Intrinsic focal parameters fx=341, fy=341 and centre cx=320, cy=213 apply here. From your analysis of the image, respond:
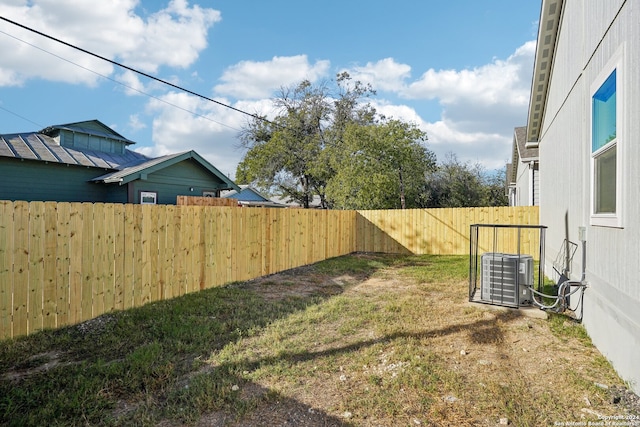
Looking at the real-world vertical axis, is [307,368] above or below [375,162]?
below

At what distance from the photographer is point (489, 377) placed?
2.79 metres

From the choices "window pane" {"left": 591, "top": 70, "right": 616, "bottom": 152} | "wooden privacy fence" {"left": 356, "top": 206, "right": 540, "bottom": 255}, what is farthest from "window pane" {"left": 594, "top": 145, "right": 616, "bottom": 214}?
"wooden privacy fence" {"left": 356, "top": 206, "right": 540, "bottom": 255}

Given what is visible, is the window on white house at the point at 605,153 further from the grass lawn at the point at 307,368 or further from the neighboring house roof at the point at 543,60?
the neighboring house roof at the point at 543,60

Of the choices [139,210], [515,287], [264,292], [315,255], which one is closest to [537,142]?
[515,287]

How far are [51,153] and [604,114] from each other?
13045mm

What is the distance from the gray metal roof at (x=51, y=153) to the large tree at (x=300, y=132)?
35.6 feet

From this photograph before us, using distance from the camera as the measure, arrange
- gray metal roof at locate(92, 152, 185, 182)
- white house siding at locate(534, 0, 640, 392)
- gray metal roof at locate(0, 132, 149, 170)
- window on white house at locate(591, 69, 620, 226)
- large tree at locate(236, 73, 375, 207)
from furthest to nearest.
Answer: large tree at locate(236, 73, 375, 207)
gray metal roof at locate(92, 152, 185, 182)
gray metal roof at locate(0, 132, 149, 170)
window on white house at locate(591, 69, 620, 226)
white house siding at locate(534, 0, 640, 392)

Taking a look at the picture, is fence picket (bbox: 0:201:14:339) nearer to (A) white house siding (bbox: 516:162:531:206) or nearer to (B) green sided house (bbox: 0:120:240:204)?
(B) green sided house (bbox: 0:120:240:204)

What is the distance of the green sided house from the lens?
9.67 metres

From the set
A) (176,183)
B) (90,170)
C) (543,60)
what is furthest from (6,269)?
(176,183)

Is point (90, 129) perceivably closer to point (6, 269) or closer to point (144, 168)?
point (144, 168)

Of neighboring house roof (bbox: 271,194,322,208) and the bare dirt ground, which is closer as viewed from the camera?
the bare dirt ground

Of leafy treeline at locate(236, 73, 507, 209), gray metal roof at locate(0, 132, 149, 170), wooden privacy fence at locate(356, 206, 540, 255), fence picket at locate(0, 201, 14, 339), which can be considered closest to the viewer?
fence picket at locate(0, 201, 14, 339)

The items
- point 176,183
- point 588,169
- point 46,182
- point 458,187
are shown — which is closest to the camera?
point 588,169
